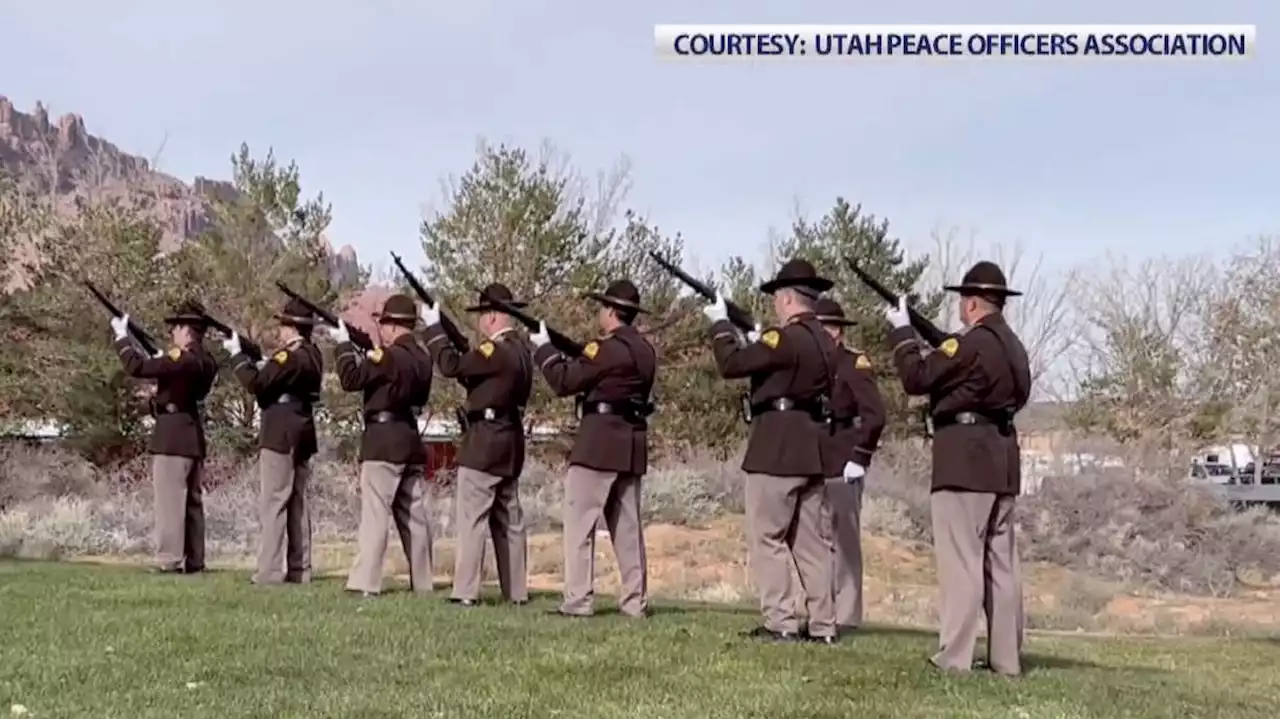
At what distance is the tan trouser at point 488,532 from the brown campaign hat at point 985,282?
11.7 ft

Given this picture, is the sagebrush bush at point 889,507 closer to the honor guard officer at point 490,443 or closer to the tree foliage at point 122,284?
the tree foliage at point 122,284

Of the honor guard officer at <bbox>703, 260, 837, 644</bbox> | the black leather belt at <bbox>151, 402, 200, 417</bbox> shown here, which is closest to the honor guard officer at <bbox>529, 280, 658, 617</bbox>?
the honor guard officer at <bbox>703, 260, 837, 644</bbox>

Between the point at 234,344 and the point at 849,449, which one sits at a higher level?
the point at 234,344

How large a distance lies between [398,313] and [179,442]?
94.2 inches

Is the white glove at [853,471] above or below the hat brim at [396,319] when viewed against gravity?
below

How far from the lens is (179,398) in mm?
11117

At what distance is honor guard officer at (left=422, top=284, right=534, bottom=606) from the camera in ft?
30.5

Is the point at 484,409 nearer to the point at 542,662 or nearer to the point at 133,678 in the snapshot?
the point at 542,662

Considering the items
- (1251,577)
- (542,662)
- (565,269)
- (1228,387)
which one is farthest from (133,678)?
(1228,387)

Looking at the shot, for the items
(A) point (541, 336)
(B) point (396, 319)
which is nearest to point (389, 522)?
(B) point (396, 319)

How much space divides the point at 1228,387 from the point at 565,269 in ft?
74.0

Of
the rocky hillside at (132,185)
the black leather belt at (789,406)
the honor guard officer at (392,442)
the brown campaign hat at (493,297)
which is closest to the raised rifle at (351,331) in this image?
the honor guard officer at (392,442)

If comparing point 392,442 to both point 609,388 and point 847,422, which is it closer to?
point 609,388

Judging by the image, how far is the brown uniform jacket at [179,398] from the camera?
11.0 meters
